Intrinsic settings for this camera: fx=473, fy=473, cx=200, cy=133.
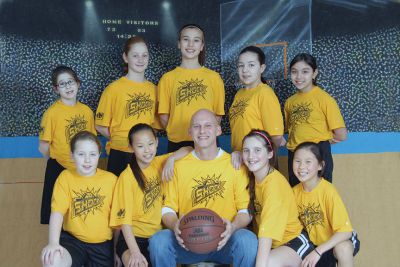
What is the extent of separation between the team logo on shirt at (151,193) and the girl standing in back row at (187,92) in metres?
0.52

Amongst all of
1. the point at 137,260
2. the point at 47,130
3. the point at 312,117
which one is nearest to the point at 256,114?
the point at 312,117

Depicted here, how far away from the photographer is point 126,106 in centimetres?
371

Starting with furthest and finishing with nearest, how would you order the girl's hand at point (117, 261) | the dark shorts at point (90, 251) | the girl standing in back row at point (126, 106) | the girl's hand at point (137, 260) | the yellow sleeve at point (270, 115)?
the girl standing in back row at point (126, 106) < the yellow sleeve at point (270, 115) < the girl's hand at point (117, 261) < the dark shorts at point (90, 251) < the girl's hand at point (137, 260)

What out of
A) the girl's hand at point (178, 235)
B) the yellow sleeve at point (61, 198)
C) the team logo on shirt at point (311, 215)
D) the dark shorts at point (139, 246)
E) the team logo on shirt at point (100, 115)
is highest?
the team logo on shirt at point (100, 115)

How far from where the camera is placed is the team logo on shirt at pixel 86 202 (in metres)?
3.03

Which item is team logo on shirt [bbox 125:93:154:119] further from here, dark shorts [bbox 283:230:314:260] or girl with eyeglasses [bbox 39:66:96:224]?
dark shorts [bbox 283:230:314:260]

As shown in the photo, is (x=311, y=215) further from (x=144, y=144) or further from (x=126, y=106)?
(x=126, y=106)

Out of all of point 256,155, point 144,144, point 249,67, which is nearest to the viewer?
point 256,155

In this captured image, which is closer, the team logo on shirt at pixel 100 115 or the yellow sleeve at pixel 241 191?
the yellow sleeve at pixel 241 191

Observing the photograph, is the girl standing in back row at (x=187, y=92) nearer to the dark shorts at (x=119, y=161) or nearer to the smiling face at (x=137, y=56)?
the smiling face at (x=137, y=56)

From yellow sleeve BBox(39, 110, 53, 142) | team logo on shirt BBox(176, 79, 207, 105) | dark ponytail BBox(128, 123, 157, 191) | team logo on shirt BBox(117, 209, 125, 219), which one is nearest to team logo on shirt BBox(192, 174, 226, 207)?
dark ponytail BBox(128, 123, 157, 191)

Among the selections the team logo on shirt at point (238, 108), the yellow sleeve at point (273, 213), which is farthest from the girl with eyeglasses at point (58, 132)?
the yellow sleeve at point (273, 213)

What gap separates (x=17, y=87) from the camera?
13.9 feet

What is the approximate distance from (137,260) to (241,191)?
2.58 feet
